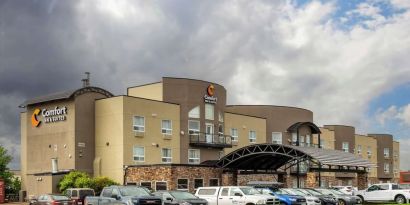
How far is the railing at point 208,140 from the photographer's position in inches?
2412

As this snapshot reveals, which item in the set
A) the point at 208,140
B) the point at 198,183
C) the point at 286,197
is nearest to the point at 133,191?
the point at 286,197

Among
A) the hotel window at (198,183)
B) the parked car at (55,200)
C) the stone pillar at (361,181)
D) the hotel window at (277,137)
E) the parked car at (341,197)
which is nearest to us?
the parked car at (55,200)

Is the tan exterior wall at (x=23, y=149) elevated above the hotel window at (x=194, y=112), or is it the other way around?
the hotel window at (x=194, y=112)

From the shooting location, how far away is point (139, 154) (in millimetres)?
55844

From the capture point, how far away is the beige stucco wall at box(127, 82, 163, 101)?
198ft

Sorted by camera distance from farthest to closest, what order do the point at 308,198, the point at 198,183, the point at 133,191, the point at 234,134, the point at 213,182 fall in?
1. the point at 234,134
2. the point at 213,182
3. the point at 198,183
4. the point at 308,198
5. the point at 133,191

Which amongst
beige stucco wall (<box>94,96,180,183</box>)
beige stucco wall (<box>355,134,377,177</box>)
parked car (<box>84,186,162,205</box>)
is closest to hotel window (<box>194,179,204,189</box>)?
beige stucco wall (<box>94,96,180,183</box>)

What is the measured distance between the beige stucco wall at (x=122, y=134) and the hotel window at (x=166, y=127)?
42cm

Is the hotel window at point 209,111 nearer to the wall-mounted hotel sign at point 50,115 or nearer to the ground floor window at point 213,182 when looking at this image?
the ground floor window at point 213,182

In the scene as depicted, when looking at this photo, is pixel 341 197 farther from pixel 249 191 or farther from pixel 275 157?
pixel 275 157

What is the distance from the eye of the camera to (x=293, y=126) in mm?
75938

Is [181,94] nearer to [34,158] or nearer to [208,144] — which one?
[208,144]

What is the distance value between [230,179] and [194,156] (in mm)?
8618

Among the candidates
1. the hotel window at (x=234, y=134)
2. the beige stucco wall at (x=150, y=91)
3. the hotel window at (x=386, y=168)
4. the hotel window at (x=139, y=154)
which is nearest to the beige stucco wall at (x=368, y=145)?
the hotel window at (x=386, y=168)
